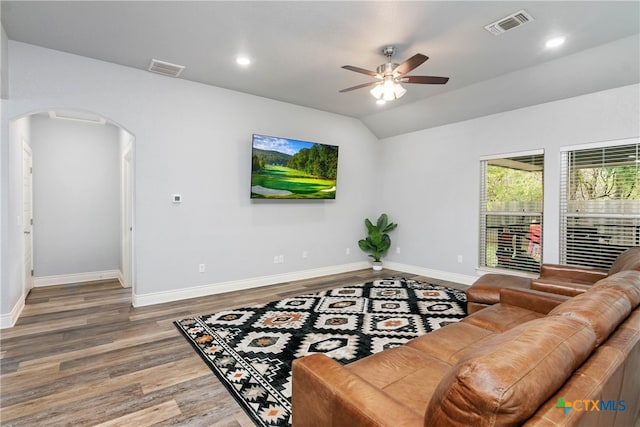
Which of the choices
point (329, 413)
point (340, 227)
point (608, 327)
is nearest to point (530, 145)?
point (340, 227)

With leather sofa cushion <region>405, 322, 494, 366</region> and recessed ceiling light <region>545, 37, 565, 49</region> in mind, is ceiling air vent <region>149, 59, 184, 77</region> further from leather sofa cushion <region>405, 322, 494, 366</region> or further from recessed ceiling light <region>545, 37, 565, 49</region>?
recessed ceiling light <region>545, 37, 565, 49</region>

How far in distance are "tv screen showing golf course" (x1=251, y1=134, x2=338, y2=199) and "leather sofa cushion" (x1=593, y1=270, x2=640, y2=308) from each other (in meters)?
4.00

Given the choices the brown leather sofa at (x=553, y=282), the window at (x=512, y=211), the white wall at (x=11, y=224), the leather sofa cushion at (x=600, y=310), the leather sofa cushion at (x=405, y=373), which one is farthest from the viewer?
the window at (x=512, y=211)

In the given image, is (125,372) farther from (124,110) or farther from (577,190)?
(577,190)

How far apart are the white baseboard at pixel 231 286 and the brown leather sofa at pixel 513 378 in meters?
3.30

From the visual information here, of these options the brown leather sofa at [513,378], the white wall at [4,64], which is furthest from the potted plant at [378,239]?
the white wall at [4,64]

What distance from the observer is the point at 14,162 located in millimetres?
3518

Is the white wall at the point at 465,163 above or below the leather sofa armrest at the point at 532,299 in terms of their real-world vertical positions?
above

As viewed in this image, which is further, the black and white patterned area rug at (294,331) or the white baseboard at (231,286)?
the white baseboard at (231,286)

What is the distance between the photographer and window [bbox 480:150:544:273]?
4.54 meters

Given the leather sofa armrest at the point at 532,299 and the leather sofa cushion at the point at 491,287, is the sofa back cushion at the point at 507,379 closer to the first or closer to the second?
the leather sofa armrest at the point at 532,299

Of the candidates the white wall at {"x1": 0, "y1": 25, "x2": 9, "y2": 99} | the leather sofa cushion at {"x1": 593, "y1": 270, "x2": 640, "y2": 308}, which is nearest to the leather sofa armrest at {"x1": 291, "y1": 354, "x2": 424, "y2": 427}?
the leather sofa cushion at {"x1": 593, "y1": 270, "x2": 640, "y2": 308}

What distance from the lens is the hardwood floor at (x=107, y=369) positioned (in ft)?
6.59

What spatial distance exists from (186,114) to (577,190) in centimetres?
522
